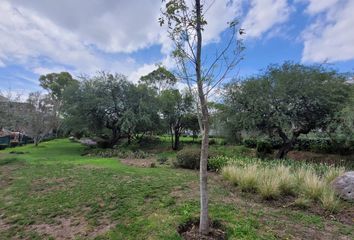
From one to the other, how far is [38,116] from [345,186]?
2371cm

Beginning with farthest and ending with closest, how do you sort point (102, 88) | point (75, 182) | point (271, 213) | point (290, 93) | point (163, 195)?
1. point (102, 88)
2. point (290, 93)
3. point (75, 182)
4. point (163, 195)
5. point (271, 213)

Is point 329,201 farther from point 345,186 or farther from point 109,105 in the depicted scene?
point 109,105

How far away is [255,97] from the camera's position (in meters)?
12.5

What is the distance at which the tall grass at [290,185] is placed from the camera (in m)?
4.97

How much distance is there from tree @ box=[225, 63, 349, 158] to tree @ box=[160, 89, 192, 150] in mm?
6927

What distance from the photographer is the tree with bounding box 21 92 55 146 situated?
22058 millimetres

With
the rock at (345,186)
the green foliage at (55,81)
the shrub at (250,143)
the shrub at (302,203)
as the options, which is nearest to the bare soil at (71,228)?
the shrub at (302,203)

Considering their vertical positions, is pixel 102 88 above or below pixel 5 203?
above

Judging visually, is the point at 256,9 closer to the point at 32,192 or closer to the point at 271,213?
the point at 271,213

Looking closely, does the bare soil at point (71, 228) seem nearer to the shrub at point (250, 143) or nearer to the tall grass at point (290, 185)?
the tall grass at point (290, 185)

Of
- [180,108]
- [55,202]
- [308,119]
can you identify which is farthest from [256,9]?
[180,108]

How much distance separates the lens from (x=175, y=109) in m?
20.2

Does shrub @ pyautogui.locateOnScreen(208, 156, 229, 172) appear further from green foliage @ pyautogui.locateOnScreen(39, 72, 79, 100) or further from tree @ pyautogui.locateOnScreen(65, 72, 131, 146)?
green foliage @ pyautogui.locateOnScreen(39, 72, 79, 100)

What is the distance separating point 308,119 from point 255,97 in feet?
9.70
